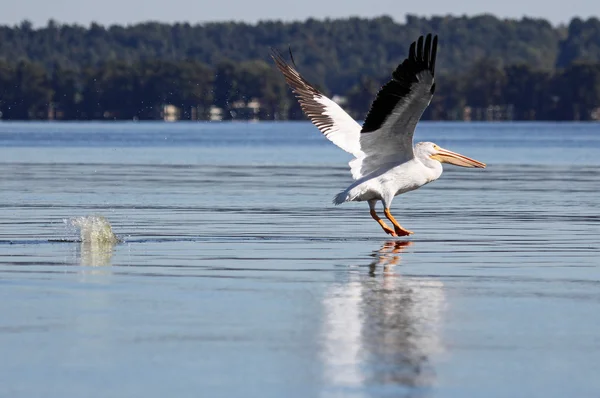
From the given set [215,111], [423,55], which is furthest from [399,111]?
[215,111]

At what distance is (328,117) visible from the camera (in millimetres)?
16406

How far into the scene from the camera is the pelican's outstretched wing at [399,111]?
14.0m

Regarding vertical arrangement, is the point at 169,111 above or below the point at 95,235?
below

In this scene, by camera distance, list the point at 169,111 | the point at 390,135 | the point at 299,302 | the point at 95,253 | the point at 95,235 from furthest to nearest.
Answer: the point at 169,111 < the point at 390,135 < the point at 95,235 < the point at 95,253 < the point at 299,302

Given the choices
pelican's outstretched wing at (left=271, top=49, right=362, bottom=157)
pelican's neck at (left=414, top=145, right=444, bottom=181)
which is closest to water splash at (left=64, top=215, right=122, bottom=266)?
pelican's outstretched wing at (left=271, top=49, right=362, bottom=157)

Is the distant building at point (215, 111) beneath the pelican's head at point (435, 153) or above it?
beneath

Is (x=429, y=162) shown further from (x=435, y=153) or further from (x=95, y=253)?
(x=95, y=253)

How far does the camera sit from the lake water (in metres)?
7.83

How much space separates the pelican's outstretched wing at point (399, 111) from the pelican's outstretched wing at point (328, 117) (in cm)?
28

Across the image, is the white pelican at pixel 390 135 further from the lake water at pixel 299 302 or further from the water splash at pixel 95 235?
the water splash at pixel 95 235

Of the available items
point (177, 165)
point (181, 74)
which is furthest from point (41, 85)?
point (177, 165)

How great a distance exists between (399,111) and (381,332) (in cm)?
568

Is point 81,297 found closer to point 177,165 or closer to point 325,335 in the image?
point 325,335

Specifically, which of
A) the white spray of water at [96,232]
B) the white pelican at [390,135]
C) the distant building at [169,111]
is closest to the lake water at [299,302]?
the white spray of water at [96,232]
